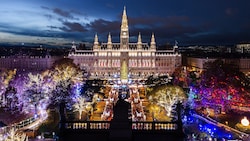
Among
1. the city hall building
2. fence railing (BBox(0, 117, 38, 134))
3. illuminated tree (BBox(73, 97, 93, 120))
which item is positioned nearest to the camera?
fence railing (BBox(0, 117, 38, 134))

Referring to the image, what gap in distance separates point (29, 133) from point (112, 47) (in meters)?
97.0

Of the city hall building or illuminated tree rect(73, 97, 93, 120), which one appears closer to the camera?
illuminated tree rect(73, 97, 93, 120)

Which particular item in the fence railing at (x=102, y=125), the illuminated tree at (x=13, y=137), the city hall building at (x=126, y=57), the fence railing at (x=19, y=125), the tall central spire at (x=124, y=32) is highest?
the tall central spire at (x=124, y=32)

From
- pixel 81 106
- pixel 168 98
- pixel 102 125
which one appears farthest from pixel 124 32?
pixel 102 125

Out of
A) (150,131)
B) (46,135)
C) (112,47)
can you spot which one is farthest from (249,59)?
(150,131)

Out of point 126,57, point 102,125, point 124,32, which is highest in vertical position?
point 124,32

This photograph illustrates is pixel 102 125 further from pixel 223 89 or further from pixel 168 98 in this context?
pixel 223 89

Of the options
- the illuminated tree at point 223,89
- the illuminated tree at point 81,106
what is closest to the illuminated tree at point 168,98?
the illuminated tree at point 223,89

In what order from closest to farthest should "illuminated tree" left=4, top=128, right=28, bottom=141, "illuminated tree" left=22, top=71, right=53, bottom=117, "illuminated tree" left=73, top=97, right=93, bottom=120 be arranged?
"illuminated tree" left=4, top=128, right=28, bottom=141 → "illuminated tree" left=22, top=71, right=53, bottom=117 → "illuminated tree" left=73, top=97, right=93, bottom=120

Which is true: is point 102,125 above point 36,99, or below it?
above

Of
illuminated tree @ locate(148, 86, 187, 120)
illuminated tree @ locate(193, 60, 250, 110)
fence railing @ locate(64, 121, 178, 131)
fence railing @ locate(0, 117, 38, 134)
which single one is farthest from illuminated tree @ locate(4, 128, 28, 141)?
illuminated tree @ locate(193, 60, 250, 110)

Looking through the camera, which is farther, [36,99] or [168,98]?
[168,98]

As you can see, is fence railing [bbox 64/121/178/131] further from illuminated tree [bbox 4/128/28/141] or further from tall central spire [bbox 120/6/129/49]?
tall central spire [bbox 120/6/129/49]

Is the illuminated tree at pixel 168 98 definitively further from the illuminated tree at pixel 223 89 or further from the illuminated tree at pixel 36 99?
the illuminated tree at pixel 36 99
